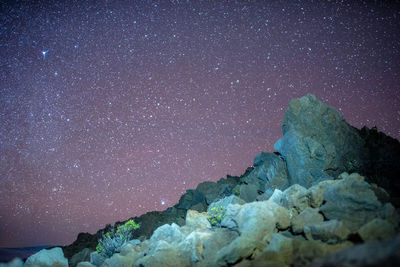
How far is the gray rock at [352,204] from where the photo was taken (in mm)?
5403

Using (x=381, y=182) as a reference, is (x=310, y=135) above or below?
above

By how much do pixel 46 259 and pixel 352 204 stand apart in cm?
1227

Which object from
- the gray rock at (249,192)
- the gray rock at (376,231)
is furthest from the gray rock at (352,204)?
the gray rock at (249,192)

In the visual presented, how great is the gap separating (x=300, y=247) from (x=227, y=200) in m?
7.28

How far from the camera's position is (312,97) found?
1454 centimetres

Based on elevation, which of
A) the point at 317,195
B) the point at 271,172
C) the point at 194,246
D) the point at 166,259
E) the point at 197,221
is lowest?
the point at 166,259

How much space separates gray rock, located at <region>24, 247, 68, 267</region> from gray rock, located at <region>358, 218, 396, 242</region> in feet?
38.1

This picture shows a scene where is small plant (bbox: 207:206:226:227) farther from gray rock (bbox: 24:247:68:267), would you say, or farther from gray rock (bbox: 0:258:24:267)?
gray rock (bbox: 0:258:24:267)

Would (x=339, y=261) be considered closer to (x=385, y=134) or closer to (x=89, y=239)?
(x=385, y=134)

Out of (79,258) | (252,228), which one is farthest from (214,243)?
(79,258)

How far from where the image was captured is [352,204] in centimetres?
566

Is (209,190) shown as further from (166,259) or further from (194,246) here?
(166,259)

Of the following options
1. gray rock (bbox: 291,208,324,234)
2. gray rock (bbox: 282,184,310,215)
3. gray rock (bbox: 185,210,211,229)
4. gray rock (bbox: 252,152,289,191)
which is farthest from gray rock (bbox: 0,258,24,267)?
gray rock (bbox: 252,152,289,191)

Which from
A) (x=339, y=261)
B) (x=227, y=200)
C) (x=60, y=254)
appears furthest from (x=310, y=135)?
(x=60, y=254)
